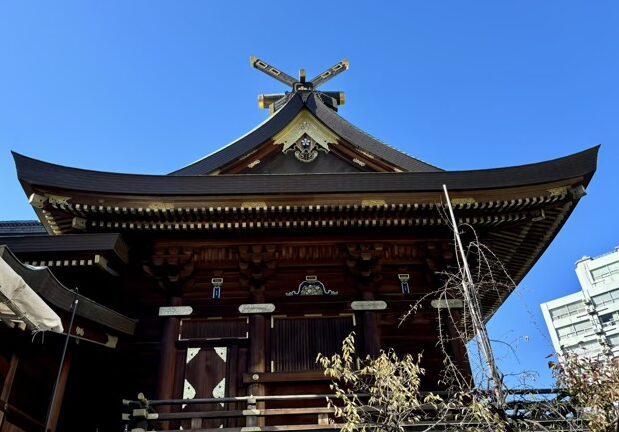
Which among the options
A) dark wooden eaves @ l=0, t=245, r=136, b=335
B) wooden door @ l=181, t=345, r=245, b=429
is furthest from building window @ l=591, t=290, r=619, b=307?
dark wooden eaves @ l=0, t=245, r=136, b=335

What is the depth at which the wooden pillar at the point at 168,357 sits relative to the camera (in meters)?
8.51

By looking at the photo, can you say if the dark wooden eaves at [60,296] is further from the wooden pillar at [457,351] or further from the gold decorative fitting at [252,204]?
the wooden pillar at [457,351]

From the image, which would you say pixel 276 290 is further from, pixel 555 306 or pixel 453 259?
pixel 555 306

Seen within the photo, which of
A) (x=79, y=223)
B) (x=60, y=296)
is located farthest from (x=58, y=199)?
(x=60, y=296)

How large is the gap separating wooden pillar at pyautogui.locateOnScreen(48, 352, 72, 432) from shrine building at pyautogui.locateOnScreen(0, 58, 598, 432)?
0.04 meters

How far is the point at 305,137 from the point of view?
12219 millimetres

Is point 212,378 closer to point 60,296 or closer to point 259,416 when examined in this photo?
point 259,416

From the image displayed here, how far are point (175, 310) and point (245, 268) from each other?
1415 millimetres

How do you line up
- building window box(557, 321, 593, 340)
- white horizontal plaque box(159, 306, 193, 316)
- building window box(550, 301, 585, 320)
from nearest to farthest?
white horizontal plaque box(159, 306, 193, 316) < building window box(557, 321, 593, 340) < building window box(550, 301, 585, 320)

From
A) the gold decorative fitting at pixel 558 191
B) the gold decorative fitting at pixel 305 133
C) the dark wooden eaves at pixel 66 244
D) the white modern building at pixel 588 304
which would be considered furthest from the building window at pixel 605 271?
the dark wooden eaves at pixel 66 244

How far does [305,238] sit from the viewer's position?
32.2 feet

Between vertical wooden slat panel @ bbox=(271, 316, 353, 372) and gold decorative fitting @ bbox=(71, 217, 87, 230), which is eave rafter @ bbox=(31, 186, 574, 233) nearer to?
gold decorative fitting @ bbox=(71, 217, 87, 230)

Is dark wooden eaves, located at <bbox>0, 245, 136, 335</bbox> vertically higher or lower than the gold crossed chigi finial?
lower

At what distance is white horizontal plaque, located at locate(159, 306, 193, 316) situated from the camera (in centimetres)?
927
